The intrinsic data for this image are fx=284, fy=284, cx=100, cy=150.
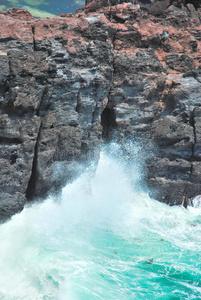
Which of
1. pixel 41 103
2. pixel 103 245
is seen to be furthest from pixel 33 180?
pixel 103 245

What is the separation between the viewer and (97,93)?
8312 millimetres

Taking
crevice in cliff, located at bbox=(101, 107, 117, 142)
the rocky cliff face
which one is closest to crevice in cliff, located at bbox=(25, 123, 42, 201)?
the rocky cliff face

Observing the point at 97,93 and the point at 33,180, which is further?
the point at 97,93

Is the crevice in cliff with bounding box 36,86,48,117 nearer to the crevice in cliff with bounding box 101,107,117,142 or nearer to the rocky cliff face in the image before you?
the rocky cliff face

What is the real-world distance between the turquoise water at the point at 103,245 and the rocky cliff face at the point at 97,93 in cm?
61

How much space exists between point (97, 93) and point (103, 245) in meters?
4.24

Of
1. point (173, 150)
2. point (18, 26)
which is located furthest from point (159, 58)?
point (18, 26)

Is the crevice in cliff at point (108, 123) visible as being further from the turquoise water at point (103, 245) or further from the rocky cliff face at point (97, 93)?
the turquoise water at point (103, 245)

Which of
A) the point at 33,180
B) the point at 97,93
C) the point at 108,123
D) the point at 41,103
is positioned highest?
the point at 97,93

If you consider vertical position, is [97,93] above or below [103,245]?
above

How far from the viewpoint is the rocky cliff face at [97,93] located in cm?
689

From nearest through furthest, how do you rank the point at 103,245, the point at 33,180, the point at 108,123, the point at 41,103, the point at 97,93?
the point at 103,245
the point at 41,103
the point at 33,180
the point at 97,93
the point at 108,123

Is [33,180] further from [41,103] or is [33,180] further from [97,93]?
[97,93]

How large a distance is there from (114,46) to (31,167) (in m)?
4.72
